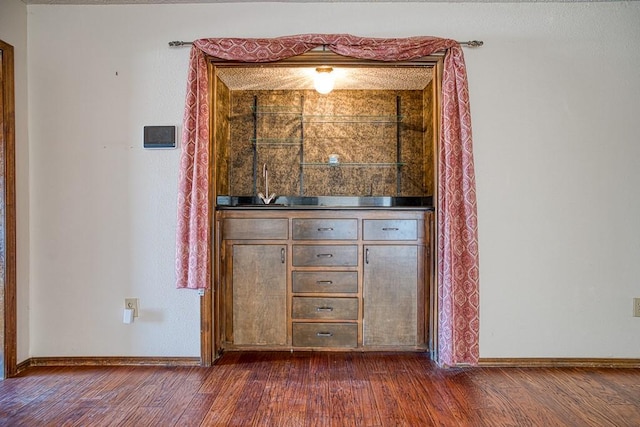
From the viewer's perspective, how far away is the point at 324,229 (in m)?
2.88

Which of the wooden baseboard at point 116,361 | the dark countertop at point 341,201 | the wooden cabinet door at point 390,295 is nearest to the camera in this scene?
the wooden baseboard at point 116,361

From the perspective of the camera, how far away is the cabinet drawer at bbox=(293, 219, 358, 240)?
2.87 m

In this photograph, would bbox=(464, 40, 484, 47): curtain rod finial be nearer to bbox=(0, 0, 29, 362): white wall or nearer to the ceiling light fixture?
the ceiling light fixture

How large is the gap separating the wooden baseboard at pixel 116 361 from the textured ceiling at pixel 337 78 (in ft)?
6.64

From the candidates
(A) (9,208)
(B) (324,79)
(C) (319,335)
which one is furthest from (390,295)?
(A) (9,208)

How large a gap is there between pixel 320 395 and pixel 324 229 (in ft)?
3.55

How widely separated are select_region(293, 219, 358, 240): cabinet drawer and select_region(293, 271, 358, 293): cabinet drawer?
0.24 m

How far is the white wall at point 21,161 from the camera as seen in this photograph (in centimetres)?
257

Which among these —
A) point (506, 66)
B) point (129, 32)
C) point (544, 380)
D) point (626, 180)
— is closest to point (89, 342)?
point (129, 32)

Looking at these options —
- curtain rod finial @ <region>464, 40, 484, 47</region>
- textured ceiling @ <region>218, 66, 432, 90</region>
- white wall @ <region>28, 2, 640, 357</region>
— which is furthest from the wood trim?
curtain rod finial @ <region>464, 40, 484, 47</region>

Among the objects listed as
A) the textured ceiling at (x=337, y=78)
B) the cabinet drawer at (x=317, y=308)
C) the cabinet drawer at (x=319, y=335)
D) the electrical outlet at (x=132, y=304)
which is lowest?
the cabinet drawer at (x=319, y=335)

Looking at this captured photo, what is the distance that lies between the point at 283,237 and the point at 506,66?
1.83 metres

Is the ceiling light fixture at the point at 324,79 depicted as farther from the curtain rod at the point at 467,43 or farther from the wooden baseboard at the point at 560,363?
the wooden baseboard at the point at 560,363

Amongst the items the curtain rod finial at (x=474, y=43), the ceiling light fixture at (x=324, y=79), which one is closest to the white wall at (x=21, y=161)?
the ceiling light fixture at (x=324, y=79)
